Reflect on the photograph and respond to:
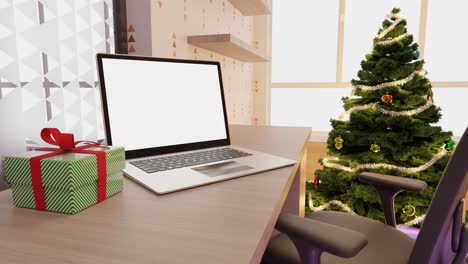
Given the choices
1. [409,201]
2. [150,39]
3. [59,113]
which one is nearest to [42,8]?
[59,113]

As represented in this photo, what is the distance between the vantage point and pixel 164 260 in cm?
41

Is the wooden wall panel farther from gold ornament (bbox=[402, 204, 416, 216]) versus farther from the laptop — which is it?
gold ornament (bbox=[402, 204, 416, 216])

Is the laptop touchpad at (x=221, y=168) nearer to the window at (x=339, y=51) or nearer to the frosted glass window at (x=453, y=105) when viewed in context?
the window at (x=339, y=51)

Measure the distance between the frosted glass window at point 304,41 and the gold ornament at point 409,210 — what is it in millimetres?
1919

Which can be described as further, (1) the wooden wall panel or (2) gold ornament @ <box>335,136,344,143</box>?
(2) gold ornament @ <box>335,136,344,143</box>

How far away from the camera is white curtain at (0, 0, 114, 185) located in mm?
810

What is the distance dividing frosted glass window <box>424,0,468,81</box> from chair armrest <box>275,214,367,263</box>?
3.30 meters

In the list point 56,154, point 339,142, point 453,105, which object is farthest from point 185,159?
point 453,105

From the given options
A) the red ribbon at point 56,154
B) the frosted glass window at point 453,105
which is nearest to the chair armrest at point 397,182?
the red ribbon at point 56,154

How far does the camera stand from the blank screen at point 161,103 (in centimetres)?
86

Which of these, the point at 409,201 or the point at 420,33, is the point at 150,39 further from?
the point at 420,33

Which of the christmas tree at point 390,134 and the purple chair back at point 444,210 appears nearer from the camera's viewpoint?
the purple chair back at point 444,210

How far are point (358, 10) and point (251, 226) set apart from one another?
3548mm

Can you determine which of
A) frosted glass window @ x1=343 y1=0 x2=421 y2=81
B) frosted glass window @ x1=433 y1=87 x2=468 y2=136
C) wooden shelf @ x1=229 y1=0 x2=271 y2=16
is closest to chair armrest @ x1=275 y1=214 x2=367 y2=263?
wooden shelf @ x1=229 y1=0 x2=271 y2=16
